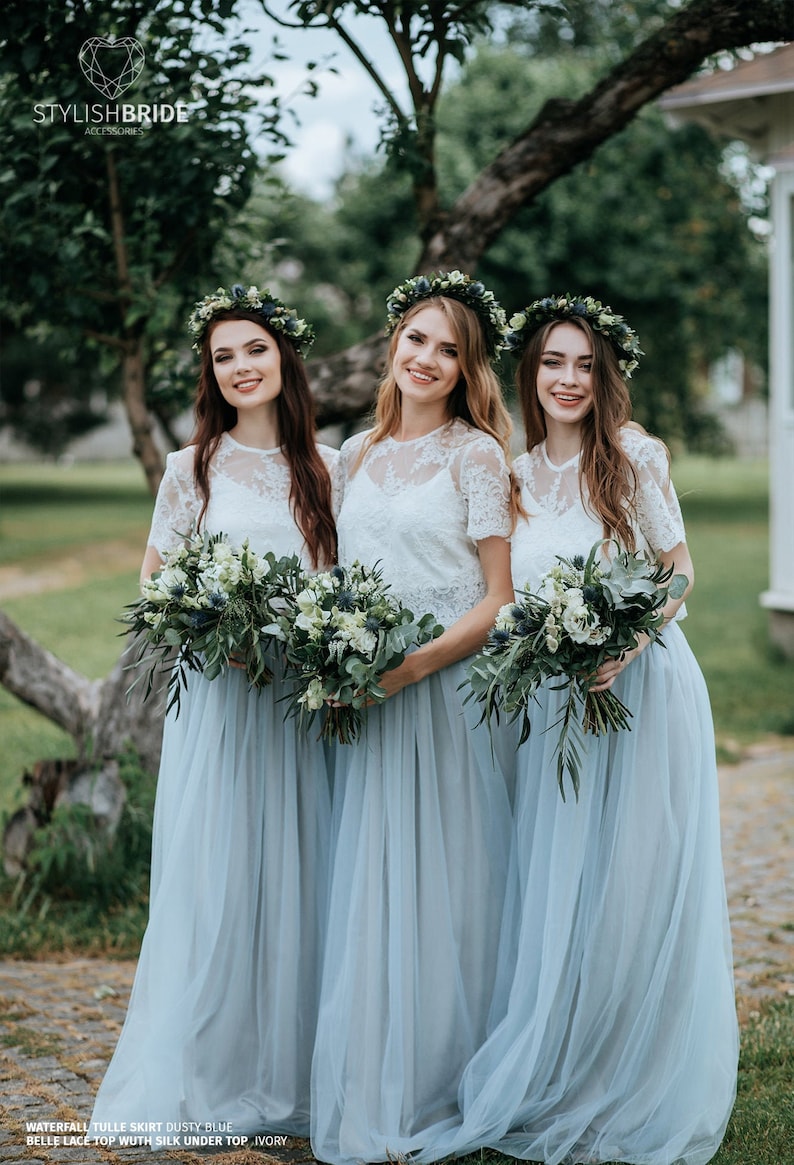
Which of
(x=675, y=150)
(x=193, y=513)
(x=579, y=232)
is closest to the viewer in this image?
(x=193, y=513)

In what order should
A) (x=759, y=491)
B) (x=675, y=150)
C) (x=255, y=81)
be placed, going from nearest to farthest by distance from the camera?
(x=255, y=81) → (x=675, y=150) → (x=759, y=491)

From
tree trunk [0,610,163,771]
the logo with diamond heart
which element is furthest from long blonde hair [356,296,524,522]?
tree trunk [0,610,163,771]

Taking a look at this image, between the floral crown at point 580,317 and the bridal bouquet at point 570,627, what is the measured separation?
69 cm

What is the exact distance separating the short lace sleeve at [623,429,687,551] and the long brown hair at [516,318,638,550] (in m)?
0.02

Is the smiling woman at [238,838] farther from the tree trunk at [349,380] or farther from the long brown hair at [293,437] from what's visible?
the tree trunk at [349,380]

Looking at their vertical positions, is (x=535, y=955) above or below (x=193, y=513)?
below

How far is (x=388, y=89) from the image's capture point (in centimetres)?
533

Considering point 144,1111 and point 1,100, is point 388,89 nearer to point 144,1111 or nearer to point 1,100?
point 1,100

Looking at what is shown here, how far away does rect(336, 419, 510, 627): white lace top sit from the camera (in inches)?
142

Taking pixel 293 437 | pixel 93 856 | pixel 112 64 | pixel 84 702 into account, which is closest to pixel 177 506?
pixel 293 437

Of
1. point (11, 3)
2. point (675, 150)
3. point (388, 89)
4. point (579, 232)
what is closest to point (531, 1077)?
point (388, 89)

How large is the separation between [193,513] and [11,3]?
2488mm

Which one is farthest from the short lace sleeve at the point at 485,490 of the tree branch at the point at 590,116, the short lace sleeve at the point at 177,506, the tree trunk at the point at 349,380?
the tree branch at the point at 590,116

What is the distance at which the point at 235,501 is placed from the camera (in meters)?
3.79
